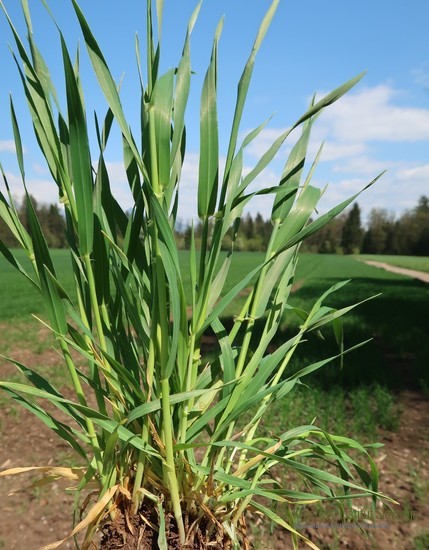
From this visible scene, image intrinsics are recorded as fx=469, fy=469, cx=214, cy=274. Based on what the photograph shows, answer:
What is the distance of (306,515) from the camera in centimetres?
221

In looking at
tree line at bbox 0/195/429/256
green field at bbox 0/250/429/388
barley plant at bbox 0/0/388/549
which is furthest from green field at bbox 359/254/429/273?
barley plant at bbox 0/0/388/549

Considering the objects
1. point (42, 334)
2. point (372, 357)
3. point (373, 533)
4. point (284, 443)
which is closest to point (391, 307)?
point (372, 357)

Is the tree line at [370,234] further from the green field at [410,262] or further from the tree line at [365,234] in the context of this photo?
the green field at [410,262]

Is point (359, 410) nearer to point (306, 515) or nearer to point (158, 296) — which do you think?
point (306, 515)

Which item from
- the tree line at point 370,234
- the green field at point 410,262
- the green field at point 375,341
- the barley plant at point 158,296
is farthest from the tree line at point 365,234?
the barley plant at point 158,296

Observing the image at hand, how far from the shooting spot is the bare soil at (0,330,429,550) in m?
2.09

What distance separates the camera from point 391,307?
9.77 meters

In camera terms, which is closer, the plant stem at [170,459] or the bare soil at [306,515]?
the plant stem at [170,459]

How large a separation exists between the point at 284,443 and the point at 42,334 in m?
6.70

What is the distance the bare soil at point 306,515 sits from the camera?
2.09 meters

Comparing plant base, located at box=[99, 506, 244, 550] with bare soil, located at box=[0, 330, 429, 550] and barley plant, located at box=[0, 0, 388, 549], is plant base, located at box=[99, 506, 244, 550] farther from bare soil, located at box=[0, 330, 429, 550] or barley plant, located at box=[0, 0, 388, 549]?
bare soil, located at box=[0, 330, 429, 550]

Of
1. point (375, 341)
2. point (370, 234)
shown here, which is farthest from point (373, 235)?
point (375, 341)

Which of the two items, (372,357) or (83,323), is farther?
(372,357)

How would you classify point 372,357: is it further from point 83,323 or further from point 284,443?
point 83,323
